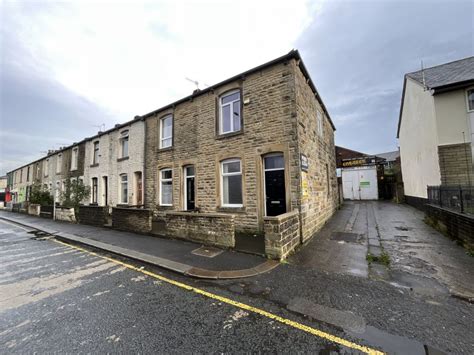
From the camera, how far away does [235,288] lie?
387 cm

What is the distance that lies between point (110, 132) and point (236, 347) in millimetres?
16876

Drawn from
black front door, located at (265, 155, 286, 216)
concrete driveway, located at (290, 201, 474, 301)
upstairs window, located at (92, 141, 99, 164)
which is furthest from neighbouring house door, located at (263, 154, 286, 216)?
upstairs window, located at (92, 141, 99, 164)

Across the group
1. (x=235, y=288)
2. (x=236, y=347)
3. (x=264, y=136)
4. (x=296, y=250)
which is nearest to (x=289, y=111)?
(x=264, y=136)

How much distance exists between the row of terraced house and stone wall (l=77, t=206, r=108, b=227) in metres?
0.05

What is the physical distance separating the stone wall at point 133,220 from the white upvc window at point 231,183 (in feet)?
10.8

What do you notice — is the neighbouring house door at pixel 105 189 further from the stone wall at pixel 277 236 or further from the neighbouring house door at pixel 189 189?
the stone wall at pixel 277 236

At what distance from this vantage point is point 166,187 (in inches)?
459

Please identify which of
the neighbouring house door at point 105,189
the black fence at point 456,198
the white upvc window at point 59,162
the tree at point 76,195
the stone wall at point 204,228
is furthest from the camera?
the white upvc window at point 59,162

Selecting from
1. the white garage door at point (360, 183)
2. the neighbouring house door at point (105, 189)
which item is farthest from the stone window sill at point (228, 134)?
the white garage door at point (360, 183)

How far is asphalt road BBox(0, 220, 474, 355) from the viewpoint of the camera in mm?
2426

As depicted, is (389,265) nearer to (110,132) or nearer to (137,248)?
(137,248)

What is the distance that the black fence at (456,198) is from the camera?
20.1 feet

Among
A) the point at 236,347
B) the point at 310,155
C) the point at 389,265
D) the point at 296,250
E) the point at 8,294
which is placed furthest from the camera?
the point at 310,155

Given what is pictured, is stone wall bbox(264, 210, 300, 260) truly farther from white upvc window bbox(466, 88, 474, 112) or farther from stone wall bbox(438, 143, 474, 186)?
white upvc window bbox(466, 88, 474, 112)
